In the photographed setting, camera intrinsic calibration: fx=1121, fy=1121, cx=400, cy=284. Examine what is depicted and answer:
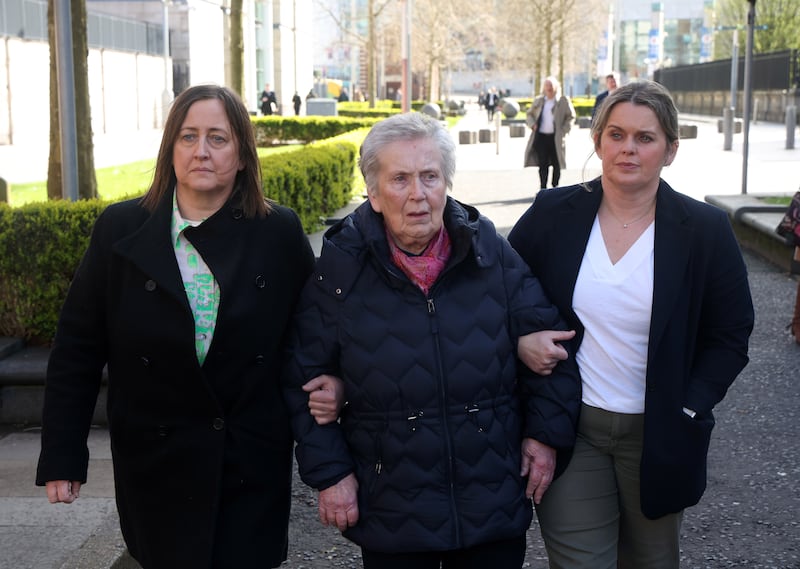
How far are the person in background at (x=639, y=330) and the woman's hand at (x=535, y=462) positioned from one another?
146 mm

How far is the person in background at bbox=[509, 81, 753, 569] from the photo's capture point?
3.07 metres

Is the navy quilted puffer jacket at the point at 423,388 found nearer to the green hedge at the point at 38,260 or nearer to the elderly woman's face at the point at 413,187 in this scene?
the elderly woman's face at the point at 413,187

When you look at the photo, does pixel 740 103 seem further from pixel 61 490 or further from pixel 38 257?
A: pixel 61 490

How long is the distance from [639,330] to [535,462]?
18.5 inches

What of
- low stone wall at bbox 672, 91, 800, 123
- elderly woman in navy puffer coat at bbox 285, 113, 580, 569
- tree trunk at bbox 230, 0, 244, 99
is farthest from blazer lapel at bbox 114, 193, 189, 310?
low stone wall at bbox 672, 91, 800, 123

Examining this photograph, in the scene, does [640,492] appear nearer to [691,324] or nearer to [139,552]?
[691,324]

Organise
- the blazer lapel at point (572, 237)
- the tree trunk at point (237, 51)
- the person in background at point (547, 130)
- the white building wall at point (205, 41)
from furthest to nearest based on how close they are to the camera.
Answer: the white building wall at point (205, 41) < the tree trunk at point (237, 51) < the person in background at point (547, 130) < the blazer lapel at point (572, 237)

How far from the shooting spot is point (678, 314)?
3062mm

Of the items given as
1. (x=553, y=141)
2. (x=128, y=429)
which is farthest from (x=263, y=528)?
(x=553, y=141)

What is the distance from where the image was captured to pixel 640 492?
3.11 m

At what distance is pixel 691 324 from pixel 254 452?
1.27 meters

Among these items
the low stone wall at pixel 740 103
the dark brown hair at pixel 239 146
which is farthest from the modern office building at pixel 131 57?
the dark brown hair at pixel 239 146

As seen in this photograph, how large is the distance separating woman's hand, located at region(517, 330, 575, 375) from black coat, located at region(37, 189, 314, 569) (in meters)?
0.67

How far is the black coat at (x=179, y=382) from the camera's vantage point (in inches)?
119
